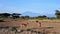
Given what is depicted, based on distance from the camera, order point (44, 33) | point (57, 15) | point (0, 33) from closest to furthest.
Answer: point (0, 33) → point (44, 33) → point (57, 15)

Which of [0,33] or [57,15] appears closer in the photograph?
[0,33]

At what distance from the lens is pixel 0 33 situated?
17984mm

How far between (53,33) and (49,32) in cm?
66

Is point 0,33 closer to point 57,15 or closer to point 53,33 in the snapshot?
point 53,33

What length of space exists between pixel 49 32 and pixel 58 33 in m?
0.91

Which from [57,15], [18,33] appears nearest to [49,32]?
[18,33]

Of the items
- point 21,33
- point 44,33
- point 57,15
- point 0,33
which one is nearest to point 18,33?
point 21,33

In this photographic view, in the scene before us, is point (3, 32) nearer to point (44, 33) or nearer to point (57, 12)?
point (44, 33)

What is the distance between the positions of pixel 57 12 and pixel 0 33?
1848 inches

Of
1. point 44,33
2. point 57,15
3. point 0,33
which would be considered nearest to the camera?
point 0,33

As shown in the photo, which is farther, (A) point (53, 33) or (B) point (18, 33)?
(A) point (53, 33)

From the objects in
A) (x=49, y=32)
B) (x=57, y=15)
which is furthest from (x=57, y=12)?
(x=49, y=32)

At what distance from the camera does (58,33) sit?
1983cm

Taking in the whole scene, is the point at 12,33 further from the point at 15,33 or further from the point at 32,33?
the point at 32,33
